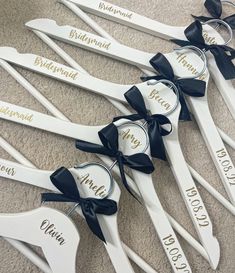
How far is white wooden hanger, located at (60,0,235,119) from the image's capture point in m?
0.70

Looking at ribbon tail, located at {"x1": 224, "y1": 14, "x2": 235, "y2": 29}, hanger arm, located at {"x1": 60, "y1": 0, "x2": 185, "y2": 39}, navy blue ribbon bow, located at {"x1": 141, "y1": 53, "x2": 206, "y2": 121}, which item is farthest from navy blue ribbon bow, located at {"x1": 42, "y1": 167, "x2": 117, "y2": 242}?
ribbon tail, located at {"x1": 224, "y1": 14, "x2": 235, "y2": 29}

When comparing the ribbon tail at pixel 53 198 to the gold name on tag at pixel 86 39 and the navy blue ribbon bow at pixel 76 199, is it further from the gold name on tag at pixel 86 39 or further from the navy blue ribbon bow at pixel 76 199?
the gold name on tag at pixel 86 39

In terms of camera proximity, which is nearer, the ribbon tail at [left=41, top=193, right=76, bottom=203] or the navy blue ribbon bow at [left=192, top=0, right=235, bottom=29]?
the ribbon tail at [left=41, top=193, right=76, bottom=203]

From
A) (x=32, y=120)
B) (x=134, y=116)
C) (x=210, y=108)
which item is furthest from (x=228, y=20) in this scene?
(x=32, y=120)

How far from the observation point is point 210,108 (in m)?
0.72

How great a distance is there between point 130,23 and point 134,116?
20 cm

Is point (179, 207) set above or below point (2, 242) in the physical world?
above

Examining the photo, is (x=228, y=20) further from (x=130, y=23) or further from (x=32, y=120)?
(x=32, y=120)

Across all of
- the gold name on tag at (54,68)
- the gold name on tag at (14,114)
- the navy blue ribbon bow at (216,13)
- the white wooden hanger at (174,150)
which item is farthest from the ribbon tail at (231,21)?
the gold name on tag at (14,114)

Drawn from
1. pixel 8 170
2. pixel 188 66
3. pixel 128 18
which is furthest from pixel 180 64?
pixel 8 170

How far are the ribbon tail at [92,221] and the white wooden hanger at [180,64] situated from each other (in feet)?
0.82

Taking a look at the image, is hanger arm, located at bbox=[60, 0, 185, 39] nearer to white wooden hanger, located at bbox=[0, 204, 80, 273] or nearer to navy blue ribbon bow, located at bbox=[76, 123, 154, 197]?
navy blue ribbon bow, located at bbox=[76, 123, 154, 197]

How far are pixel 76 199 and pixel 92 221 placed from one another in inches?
1.7

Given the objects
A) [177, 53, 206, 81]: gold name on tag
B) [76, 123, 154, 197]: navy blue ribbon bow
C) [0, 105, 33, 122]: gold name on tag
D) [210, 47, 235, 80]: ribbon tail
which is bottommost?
[0, 105, 33, 122]: gold name on tag
